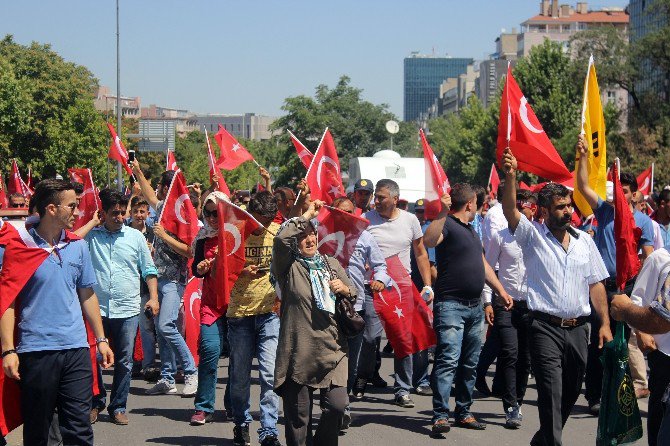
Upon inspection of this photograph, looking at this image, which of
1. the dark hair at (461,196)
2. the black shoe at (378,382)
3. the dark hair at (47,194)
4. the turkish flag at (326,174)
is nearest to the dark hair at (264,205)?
the dark hair at (461,196)

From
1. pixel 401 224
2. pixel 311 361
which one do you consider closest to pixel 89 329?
pixel 311 361

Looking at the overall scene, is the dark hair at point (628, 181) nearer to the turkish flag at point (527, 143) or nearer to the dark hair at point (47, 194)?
the turkish flag at point (527, 143)

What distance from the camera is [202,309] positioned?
370 inches

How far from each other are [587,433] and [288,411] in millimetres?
3008

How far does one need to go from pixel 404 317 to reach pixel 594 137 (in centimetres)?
254

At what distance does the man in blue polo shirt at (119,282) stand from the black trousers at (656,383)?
4.37 m

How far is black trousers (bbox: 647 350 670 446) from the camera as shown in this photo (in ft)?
20.3

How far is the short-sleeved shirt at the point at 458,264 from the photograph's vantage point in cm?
934

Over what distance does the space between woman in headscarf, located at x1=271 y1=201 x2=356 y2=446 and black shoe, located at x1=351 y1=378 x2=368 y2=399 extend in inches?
139

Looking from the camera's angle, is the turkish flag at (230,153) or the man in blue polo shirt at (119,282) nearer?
the man in blue polo shirt at (119,282)

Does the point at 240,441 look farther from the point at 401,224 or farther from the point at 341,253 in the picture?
the point at 401,224

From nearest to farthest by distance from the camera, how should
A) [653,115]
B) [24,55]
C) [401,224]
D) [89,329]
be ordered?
1. [89,329]
2. [401,224]
3. [653,115]
4. [24,55]

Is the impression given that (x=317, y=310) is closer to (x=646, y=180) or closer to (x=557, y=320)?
(x=557, y=320)

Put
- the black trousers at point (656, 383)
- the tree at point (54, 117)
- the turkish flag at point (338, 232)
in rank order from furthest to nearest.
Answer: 1. the tree at point (54, 117)
2. the turkish flag at point (338, 232)
3. the black trousers at point (656, 383)
